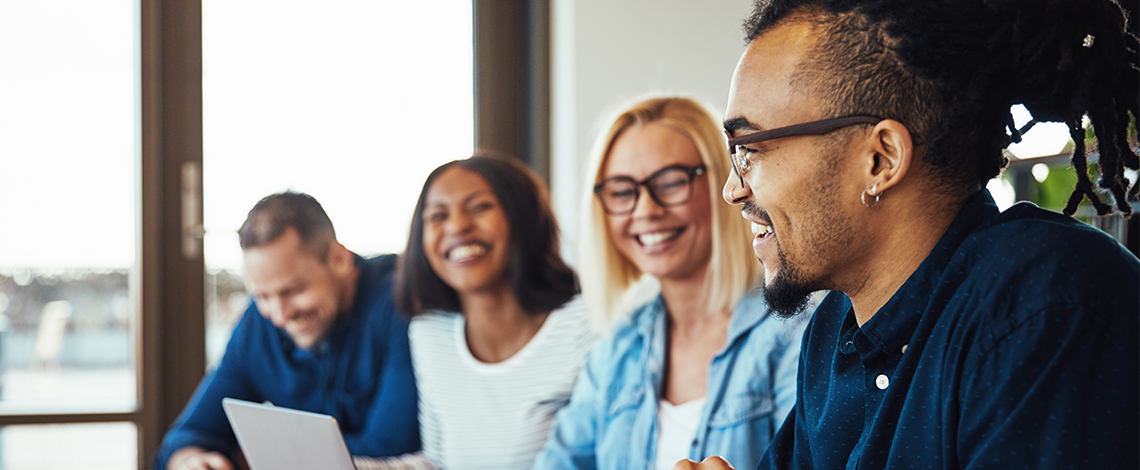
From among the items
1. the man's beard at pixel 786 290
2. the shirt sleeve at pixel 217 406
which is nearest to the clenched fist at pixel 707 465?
the man's beard at pixel 786 290

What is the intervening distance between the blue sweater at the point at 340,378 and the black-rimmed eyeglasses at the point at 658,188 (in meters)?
0.67

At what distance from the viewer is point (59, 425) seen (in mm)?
2781

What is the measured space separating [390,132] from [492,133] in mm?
364

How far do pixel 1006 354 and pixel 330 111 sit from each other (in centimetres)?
259

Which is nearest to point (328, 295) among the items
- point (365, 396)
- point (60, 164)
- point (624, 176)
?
point (365, 396)

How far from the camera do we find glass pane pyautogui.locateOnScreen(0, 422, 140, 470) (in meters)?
2.76

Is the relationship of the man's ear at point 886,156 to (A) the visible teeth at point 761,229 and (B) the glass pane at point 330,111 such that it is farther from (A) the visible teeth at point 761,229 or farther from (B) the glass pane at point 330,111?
(B) the glass pane at point 330,111

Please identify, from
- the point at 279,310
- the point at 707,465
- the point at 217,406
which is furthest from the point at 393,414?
the point at 707,465

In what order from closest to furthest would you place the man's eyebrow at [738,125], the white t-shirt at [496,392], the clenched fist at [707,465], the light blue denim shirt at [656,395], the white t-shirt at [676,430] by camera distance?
1. the man's eyebrow at [738,125]
2. the clenched fist at [707,465]
3. the light blue denim shirt at [656,395]
4. the white t-shirt at [676,430]
5. the white t-shirt at [496,392]

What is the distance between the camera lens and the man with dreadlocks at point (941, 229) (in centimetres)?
64

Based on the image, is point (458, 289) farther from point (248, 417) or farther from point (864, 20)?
point (864, 20)

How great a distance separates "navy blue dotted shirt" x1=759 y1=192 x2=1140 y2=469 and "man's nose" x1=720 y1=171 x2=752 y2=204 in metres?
0.21

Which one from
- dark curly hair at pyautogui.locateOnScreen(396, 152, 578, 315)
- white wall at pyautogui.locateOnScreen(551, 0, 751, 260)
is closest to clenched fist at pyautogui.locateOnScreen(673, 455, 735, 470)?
dark curly hair at pyautogui.locateOnScreen(396, 152, 578, 315)

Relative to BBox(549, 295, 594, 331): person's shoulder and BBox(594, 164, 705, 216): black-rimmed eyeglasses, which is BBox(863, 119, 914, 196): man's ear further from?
BBox(549, 295, 594, 331): person's shoulder
